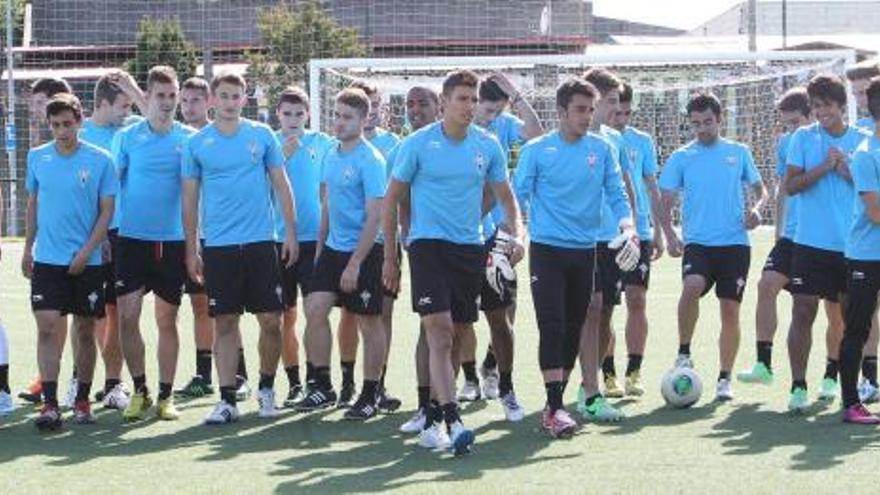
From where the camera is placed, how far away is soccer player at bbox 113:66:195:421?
1019 centimetres

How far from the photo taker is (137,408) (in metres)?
9.97

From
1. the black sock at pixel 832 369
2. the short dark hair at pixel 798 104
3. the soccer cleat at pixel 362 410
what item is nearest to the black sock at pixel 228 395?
the soccer cleat at pixel 362 410

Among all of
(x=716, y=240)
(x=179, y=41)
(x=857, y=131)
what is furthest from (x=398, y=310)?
(x=179, y=41)

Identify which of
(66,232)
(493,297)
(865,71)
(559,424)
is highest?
(865,71)

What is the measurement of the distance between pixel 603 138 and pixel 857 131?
1.65m

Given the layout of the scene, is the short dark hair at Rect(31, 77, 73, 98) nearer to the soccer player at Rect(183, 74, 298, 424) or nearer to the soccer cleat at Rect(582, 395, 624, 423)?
the soccer player at Rect(183, 74, 298, 424)

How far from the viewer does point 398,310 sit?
1661cm

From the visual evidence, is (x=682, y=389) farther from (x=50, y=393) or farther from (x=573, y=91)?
(x=50, y=393)

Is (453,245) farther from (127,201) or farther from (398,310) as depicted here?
(398,310)

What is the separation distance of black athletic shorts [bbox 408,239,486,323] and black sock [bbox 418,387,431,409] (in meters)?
0.53

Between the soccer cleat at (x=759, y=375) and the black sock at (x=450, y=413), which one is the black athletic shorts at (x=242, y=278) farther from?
the soccer cleat at (x=759, y=375)

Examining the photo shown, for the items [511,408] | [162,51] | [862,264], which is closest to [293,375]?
[511,408]

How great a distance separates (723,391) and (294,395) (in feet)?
9.10

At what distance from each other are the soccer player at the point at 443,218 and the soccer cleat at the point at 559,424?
2.01 ft
